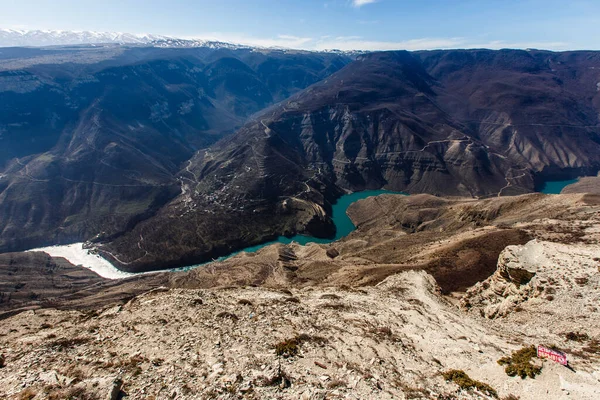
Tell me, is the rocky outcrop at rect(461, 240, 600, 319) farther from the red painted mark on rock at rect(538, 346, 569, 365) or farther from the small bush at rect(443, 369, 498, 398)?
the small bush at rect(443, 369, 498, 398)

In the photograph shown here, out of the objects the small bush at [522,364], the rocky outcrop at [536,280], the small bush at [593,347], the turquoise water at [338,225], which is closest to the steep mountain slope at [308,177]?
the turquoise water at [338,225]

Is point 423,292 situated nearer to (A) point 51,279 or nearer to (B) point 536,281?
(B) point 536,281

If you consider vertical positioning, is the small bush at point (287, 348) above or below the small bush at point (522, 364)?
below

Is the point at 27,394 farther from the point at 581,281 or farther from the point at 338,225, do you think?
the point at 338,225

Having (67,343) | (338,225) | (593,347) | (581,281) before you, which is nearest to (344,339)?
(593,347)

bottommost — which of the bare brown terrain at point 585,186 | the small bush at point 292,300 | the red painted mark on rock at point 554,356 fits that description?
the bare brown terrain at point 585,186

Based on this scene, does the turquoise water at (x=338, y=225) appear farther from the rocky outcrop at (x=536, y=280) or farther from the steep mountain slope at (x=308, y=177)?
the rocky outcrop at (x=536, y=280)

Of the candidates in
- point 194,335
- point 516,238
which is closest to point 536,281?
point 516,238
